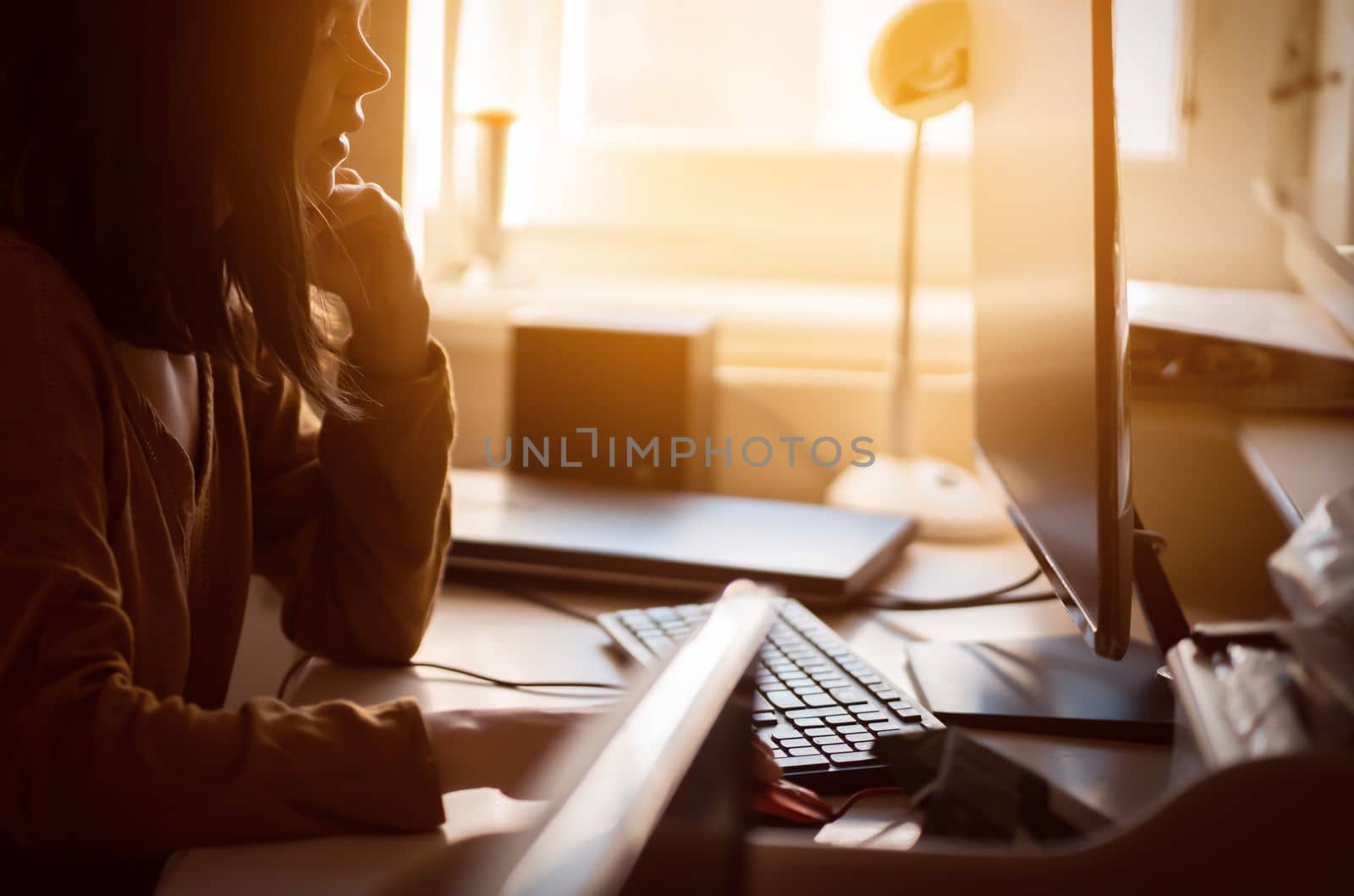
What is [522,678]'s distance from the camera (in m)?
0.83

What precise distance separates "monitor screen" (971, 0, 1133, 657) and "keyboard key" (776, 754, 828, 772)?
0.15 m

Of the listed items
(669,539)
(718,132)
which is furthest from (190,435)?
(718,132)

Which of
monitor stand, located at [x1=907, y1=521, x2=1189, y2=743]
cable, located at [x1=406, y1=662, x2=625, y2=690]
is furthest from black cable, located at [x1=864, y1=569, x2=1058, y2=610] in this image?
cable, located at [x1=406, y1=662, x2=625, y2=690]

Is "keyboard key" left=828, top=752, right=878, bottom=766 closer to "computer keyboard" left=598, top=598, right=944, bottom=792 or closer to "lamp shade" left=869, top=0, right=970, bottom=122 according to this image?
"computer keyboard" left=598, top=598, right=944, bottom=792

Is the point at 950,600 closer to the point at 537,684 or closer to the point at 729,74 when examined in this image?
the point at 537,684

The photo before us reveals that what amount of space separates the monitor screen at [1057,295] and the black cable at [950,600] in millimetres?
99

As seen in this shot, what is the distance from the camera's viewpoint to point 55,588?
1.84 ft

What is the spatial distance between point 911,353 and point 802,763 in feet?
2.49

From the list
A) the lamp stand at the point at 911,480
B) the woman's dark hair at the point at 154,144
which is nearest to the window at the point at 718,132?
the lamp stand at the point at 911,480

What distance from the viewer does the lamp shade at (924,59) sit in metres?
1.14

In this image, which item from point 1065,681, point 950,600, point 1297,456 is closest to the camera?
point 1065,681

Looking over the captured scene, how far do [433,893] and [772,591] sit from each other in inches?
8.6

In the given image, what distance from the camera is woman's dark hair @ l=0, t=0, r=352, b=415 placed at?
65cm

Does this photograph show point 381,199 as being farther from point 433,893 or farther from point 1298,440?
point 1298,440
